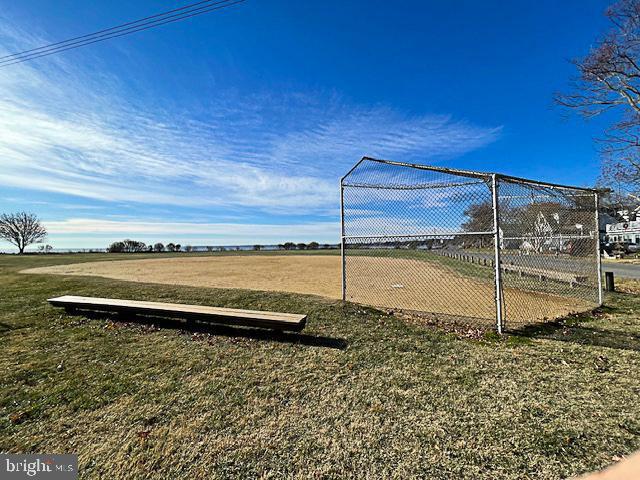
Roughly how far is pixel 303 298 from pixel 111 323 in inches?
156

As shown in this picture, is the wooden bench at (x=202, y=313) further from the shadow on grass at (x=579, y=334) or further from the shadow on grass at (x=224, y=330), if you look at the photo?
the shadow on grass at (x=579, y=334)

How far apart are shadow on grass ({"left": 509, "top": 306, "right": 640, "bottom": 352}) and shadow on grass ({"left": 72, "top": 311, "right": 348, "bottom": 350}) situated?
121 inches

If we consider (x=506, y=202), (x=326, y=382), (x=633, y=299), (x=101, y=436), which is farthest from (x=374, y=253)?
(x=633, y=299)

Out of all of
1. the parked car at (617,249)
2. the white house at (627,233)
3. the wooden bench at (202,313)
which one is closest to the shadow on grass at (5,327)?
the wooden bench at (202,313)

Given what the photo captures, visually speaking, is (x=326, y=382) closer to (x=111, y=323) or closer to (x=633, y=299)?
(x=111, y=323)

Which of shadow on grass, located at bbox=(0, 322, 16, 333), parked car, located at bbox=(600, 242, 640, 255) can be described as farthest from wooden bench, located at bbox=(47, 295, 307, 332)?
parked car, located at bbox=(600, 242, 640, 255)

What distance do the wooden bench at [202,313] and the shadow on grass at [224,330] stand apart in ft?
0.48

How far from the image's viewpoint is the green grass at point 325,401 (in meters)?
2.21

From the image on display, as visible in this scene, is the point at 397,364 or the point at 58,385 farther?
the point at 397,364

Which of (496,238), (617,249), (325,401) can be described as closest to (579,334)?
(496,238)

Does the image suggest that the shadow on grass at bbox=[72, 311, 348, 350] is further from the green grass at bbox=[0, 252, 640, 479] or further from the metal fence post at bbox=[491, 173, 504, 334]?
the metal fence post at bbox=[491, 173, 504, 334]

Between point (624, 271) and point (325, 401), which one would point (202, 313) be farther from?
point (624, 271)

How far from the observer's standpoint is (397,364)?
3.79 m

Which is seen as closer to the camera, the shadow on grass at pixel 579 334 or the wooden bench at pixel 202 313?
the shadow on grass at pixel 579 334
